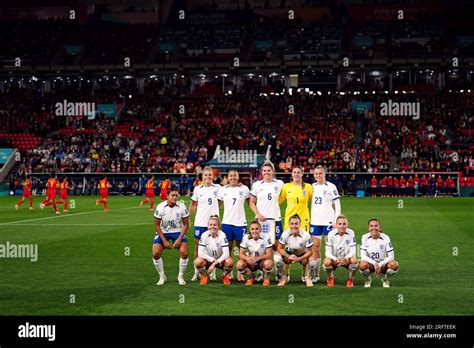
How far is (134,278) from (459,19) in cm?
6432

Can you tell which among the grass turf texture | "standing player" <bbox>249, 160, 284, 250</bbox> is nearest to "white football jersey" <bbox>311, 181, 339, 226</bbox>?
"standing player" <bbox>249, 160, 284, 250</bbox>

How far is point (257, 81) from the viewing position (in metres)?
71.4

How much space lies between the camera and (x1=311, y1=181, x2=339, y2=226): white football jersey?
15.2m

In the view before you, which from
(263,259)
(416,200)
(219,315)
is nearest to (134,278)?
(263,259)

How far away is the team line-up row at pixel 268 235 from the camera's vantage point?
1393 centimetres

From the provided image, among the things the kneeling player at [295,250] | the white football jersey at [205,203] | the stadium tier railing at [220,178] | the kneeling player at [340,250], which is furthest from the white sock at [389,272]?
the stadium tier railing at [220,178]

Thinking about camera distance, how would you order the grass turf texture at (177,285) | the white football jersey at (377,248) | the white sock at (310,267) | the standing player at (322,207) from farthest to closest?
the standing player at (322,207)
the white sock at (310,267)
the white football jersey at (377,248)
the grass turf texture at (177,285)

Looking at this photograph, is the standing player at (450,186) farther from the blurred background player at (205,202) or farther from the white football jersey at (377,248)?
the white football jersey at (377,248)

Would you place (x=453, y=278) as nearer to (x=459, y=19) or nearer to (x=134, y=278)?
(x=134, y=278)

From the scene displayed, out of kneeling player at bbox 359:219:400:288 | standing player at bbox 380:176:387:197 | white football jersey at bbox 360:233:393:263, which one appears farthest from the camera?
standing player at bbox 380:176:387:197

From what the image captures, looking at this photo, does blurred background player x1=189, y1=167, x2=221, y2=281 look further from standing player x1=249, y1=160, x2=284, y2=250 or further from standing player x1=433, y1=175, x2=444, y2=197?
standing player x1=433, y1=175, x2=444, y2=197

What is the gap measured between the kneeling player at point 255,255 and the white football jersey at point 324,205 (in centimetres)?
152

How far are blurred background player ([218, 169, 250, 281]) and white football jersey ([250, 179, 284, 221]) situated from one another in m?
0.25

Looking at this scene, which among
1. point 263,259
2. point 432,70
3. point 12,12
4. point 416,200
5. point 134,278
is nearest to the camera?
point 263,259
